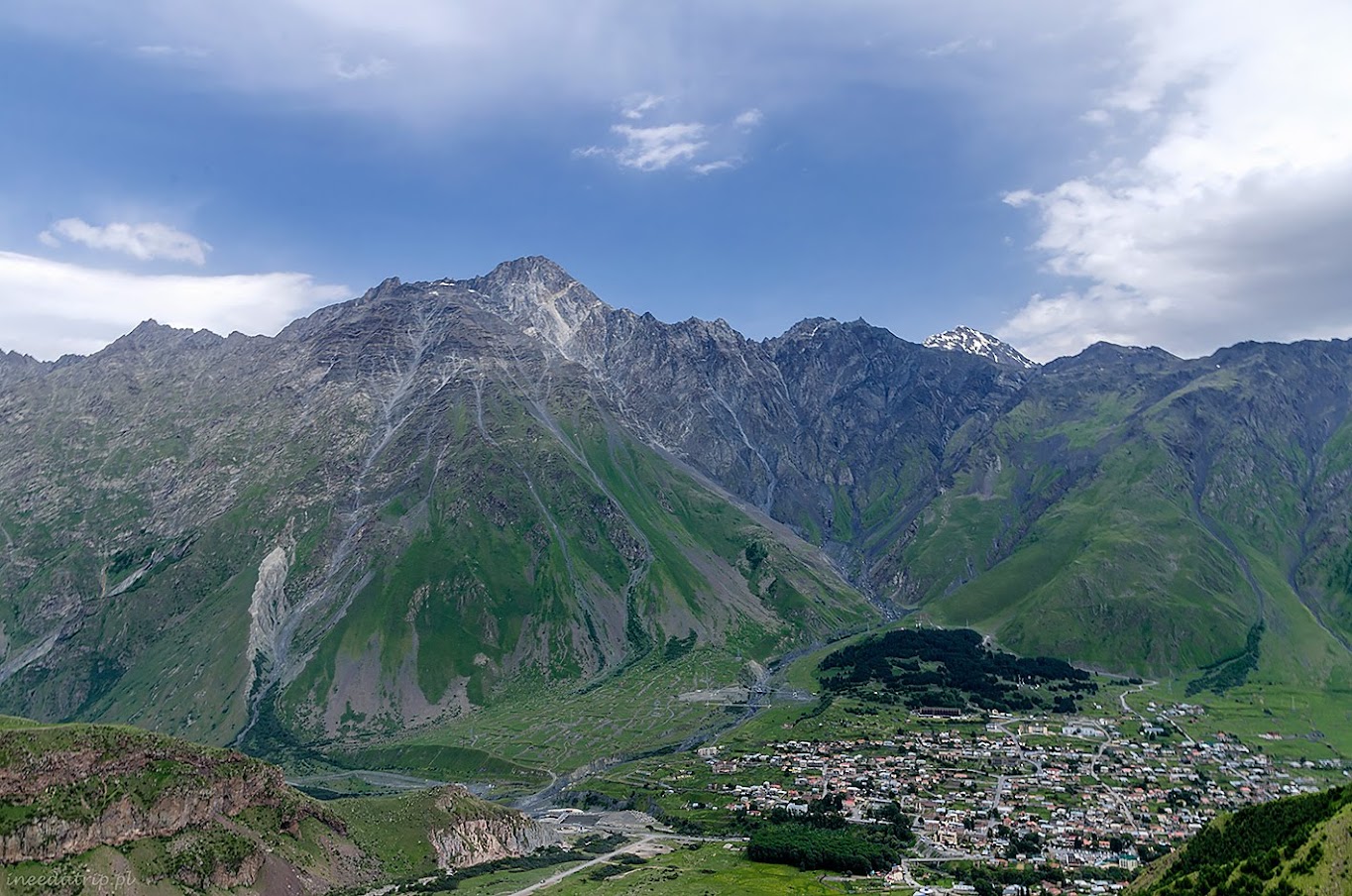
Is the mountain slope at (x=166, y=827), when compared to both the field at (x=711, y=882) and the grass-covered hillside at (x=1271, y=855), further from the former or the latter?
the grass-covered hillside at (x=1271, y=855)

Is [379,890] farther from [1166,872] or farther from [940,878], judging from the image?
[1166,872]

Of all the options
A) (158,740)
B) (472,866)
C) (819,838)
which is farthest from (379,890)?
(819,838)

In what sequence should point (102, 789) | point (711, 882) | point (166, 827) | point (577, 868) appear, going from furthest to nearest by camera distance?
point (577, 868) < point (711, 882) < point (166, 827) < point (102, 789)

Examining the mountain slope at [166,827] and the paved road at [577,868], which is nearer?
the mountain slope at [166,827]

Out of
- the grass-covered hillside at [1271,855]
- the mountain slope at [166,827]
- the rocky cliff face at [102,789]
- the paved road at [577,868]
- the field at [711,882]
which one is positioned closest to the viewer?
the grass-covered hillside at [1271,855]

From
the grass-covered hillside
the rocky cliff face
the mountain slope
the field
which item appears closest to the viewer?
the grass-covered hillside

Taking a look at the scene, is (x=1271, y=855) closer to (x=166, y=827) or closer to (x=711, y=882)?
(x=711, y=882)

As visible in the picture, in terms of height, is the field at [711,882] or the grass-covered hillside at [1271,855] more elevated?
the grass-covered hillside at [1271,855]

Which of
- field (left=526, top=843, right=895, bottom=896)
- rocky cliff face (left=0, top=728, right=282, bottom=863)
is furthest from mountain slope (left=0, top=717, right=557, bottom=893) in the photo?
field (left=526, top=843, right=895, bottom=896)

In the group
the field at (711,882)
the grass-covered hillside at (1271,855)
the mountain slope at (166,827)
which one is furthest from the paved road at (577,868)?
the grass-covered hillside at (1271,855)

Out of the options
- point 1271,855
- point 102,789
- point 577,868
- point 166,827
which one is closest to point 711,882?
point 577,868

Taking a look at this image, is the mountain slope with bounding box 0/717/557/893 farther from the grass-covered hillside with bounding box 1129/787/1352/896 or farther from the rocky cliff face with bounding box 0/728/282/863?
the grass-covered hillside with bounding box 1129/787/1352/896
